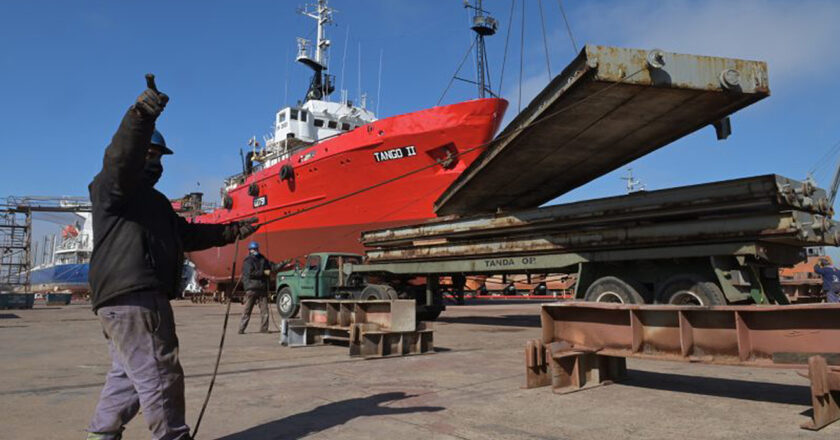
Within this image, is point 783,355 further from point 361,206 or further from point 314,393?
point 361,206

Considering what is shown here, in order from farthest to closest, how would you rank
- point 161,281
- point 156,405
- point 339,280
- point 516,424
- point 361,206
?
point 361,206 → point 339,280 → point 516,424 → point 161,281 → point 156,405

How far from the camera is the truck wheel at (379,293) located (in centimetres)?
1123

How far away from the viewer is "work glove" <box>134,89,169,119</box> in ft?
7.79

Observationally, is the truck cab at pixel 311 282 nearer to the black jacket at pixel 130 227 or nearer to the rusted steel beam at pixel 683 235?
the rusted steel beam at pixel 683 235

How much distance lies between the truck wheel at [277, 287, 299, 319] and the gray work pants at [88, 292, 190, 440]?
1058 cm

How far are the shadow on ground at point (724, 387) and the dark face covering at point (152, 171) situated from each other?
4.64 m

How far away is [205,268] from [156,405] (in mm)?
30426

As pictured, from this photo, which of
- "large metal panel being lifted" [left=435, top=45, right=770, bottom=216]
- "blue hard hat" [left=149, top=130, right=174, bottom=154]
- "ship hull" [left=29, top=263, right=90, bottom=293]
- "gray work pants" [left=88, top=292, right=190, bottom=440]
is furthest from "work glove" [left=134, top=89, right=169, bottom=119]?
"ship hull" [left=29, top=263, right=90, bottom=293]

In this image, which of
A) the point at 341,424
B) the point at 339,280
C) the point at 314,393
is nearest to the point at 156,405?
the point at 341,424

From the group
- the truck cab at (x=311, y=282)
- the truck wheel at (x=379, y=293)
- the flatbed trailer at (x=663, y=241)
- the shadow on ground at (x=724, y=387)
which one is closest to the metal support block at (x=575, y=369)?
the shadow on ground at (x=724, y=387)

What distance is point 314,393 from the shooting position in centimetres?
489

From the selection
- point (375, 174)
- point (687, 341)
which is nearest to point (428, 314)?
→ point (375, 174)

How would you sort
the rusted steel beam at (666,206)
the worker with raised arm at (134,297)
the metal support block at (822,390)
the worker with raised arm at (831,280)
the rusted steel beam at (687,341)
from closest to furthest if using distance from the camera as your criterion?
the worker with raised arm at (134,297)
the metal support block at (822,390)
the rusted steel beam at (687,341)
the rusted steel beam at (666,206)
the worker with raised arm at (831,280)

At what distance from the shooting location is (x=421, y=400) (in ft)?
14.8
